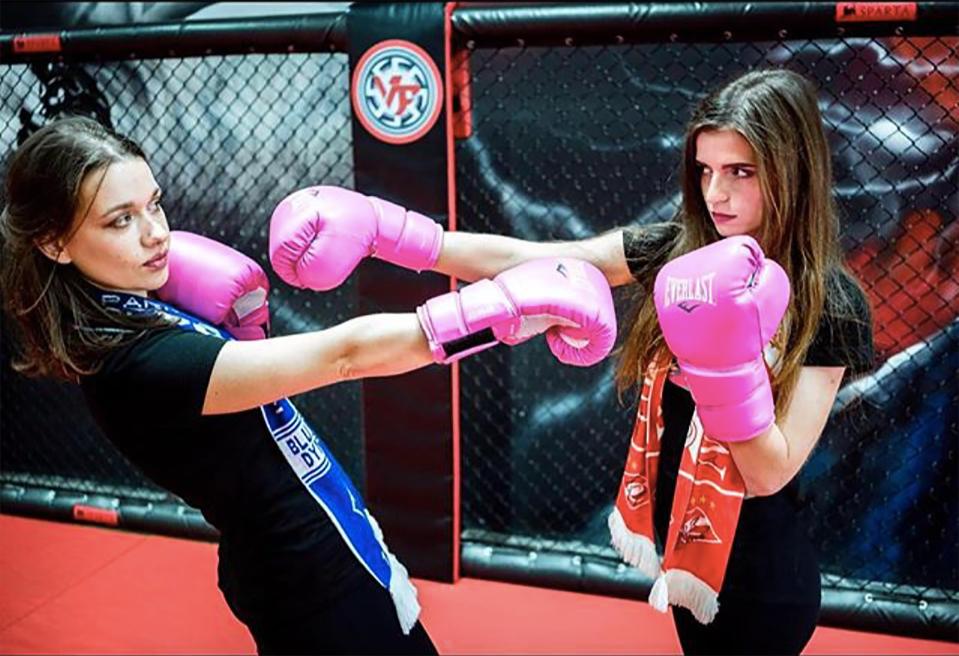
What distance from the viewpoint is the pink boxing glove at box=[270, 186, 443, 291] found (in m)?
1.30

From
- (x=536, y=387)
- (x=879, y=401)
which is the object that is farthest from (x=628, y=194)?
(x=879, y=401)

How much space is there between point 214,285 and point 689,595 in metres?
0.73

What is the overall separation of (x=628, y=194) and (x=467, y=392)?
62 cm

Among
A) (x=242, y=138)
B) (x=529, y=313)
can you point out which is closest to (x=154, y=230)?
(x=529, y=313)

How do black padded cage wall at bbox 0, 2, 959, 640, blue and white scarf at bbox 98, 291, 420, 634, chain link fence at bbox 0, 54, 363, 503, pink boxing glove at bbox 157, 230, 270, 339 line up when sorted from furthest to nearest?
chain link fence at bbox 0, 54, 363, 503, black padded cage wall at bbox 0, 2, 959, 640, pink boxing glove at bbox 157, 230, 270, 339, blue and white scarf at bbox 98, 291, 420, 634

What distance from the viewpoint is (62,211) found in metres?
1.11

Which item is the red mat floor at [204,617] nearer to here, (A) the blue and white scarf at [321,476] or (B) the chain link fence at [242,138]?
(B) the chain link fence at [242,138]

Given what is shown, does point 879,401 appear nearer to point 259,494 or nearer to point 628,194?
point 628,194

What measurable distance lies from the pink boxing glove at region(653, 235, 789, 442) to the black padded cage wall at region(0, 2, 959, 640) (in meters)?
0.94

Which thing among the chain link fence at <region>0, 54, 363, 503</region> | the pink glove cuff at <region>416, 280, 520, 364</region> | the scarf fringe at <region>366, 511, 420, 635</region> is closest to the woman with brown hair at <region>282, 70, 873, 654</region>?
the pink glove cuff at <region>416, 280, 520, 364</region>

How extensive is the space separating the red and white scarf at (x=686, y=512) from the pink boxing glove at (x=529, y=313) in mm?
184

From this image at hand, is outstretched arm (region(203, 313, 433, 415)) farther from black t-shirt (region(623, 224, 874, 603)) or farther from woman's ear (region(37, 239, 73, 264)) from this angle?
black t-shirt (region(623, 224, 874, 603))

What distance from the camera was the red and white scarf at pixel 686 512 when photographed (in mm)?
1206

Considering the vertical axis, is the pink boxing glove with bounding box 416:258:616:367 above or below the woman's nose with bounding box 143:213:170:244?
below
